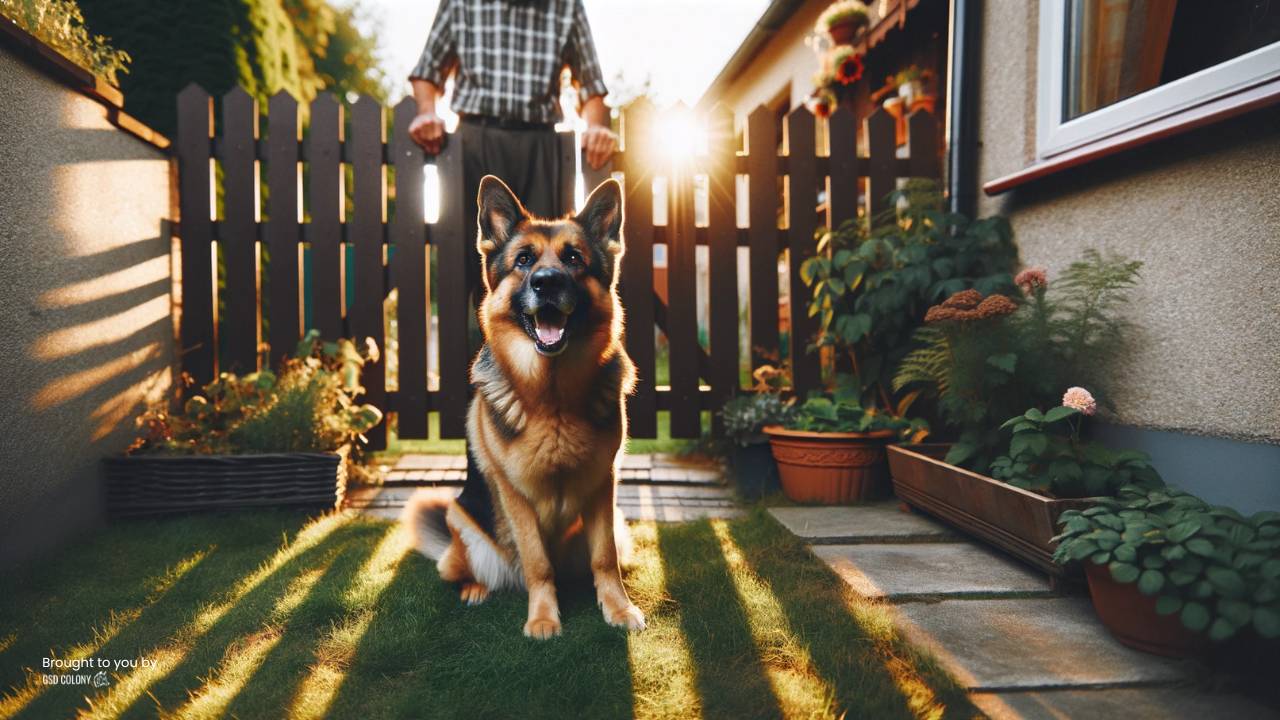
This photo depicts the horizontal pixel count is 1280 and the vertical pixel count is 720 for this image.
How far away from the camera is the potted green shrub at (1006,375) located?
2.48 m

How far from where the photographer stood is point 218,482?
3182 mm

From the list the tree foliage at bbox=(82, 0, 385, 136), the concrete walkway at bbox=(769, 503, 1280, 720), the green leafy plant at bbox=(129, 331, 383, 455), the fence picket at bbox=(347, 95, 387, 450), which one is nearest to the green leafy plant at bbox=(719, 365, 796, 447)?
the concrete walkway at bbox=(769, 503, 1280, 720)

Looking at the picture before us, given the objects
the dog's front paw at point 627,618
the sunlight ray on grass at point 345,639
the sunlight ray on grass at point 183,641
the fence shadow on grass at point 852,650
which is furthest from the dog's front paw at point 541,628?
the sunlight ray on grass at point 183,641

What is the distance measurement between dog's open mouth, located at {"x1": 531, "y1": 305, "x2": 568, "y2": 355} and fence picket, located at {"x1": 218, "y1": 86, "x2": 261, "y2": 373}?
104 inches

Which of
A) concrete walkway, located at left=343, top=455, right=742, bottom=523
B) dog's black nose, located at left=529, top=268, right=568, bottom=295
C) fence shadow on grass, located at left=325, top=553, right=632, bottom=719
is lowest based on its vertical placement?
concrete walkway, located at left=343, top=455, right=742, bottom=523

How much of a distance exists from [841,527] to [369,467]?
8.94ft

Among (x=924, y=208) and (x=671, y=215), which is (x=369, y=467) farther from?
(x=924, y=208)

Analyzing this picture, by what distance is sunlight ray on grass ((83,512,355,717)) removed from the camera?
1592 mm

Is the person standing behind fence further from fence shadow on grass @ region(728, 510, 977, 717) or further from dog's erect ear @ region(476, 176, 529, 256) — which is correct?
fence shadow on grass @ region(728, 510, 977, 717)

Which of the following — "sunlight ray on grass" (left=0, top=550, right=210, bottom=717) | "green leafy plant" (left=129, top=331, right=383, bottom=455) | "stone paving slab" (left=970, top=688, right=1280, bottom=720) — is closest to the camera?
"stone paving slab" (left=970, top=688, right=1280, bottom=720)

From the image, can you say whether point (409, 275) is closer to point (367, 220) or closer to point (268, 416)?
point (367, 220)

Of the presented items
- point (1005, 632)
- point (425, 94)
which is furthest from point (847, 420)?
point (425, 94)

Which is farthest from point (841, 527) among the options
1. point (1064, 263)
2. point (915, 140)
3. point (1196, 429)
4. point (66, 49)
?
point (66, 49)

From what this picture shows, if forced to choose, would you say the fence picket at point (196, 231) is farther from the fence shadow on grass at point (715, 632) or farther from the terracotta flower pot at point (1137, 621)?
the terracotta flower pot at point (1137, 621)
